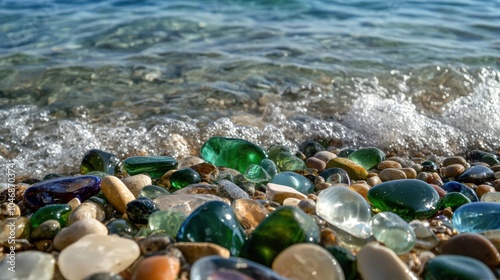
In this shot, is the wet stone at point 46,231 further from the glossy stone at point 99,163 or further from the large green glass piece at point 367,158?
the large green glass piece at point 367,158

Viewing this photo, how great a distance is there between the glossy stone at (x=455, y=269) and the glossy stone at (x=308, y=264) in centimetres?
24

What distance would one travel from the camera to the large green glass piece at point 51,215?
179 centimetres

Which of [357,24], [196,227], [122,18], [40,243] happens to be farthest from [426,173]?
[122,18]

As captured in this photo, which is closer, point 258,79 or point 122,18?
point 258,79

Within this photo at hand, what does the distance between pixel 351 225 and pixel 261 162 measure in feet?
3.17

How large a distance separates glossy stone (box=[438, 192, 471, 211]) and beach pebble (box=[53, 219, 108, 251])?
1284mm

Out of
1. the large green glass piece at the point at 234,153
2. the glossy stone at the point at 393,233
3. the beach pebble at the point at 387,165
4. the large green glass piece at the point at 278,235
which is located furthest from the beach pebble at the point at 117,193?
the beach pebble at the point at 387,165

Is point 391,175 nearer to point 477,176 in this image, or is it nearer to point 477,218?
point 477,176

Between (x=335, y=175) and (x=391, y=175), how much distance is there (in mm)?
325

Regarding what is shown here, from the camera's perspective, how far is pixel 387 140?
11.3ft

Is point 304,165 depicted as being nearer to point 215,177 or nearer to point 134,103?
point 215,177

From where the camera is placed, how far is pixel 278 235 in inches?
56.3

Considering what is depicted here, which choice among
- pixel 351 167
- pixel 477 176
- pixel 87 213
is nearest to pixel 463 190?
pixel 477 176

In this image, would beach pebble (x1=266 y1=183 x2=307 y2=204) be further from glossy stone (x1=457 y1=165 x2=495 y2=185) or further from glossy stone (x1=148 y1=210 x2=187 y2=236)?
glossy stone (x1=457 y1=165 x2=495 y2=185)
